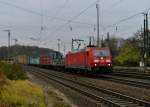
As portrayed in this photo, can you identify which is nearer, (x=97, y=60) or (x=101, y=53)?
(x=97, y=60)

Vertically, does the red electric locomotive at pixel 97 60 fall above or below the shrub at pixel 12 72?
above

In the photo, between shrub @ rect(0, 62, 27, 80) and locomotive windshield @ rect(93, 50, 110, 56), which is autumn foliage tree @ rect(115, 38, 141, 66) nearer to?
locomotive windshield @ rect(93, 50, 110, 56)

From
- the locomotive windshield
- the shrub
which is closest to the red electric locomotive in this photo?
the locomotive windshield

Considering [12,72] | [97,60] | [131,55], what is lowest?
[12,72]

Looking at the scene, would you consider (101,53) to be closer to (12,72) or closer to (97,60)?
(97,60)

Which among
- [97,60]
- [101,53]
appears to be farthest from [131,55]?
[97,60]

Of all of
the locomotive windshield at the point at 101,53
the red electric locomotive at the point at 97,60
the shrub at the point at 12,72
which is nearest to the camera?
the shrub at the point at 12,72

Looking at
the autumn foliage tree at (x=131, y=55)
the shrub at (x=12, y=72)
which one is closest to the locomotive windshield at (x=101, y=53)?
the shrub at (x=12, y=72)

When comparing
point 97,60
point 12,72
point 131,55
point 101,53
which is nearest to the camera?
point 12,72

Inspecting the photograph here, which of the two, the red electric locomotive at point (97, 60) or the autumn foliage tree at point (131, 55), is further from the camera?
the autumn foliage tree at point (131, 55)

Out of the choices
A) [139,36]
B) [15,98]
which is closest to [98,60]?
[15,98]

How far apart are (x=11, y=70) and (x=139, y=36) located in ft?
179

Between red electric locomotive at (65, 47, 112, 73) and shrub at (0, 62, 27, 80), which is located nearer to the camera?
shrub at (0, 62, 27, 80)

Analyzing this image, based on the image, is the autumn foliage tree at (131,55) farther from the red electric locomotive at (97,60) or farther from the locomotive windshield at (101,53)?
the red electric locomotive at (97,60)
